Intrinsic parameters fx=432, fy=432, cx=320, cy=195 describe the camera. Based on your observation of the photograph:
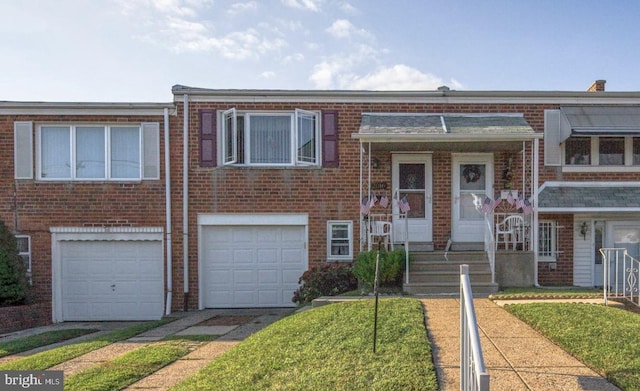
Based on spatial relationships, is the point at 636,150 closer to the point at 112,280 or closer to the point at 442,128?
the point at 442,128

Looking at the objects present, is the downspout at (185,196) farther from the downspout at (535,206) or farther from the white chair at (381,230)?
the downspout at (535,206)

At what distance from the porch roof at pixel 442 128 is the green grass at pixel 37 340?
22.5ft

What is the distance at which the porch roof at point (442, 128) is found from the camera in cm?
907

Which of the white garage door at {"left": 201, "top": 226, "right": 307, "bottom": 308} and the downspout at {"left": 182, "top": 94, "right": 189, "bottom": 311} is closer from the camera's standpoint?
the downspout at {"left": 182, "top": 94, "right": 189, "bottom": 311}

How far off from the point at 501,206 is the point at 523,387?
6.99 meters

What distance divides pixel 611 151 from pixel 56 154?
13.3 meters

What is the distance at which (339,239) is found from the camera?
407 inches

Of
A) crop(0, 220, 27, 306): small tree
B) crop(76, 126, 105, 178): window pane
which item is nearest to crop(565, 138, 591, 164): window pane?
crop(76, 126, 105, 178): window pane

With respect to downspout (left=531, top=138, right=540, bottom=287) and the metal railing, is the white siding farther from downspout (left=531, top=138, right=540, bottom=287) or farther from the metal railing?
the metal railing

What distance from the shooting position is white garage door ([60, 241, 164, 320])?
10.3 meters

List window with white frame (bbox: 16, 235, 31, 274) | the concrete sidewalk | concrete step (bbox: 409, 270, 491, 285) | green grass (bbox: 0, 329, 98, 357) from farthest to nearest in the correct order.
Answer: window with white frame (bbox: 16, 235, 31, 274)
concrete step (bbox: 409, 270, 491, 285)
green grass (bbox: 0, 329, 98, 357)
the concrete sidewalk

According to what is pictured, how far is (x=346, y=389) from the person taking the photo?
12.9ft

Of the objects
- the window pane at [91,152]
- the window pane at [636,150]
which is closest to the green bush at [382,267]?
the window pane at [636,150]

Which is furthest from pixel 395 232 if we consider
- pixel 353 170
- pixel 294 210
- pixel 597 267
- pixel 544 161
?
pixel 597 267
